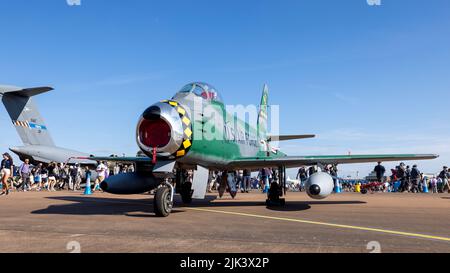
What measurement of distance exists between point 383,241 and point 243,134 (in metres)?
8.33

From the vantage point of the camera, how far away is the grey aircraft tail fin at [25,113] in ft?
92.5

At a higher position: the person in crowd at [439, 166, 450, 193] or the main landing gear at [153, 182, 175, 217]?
the person in crowd at [439, 166, 450, 193]

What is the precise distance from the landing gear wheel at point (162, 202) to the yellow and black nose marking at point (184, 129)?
866 millimetres

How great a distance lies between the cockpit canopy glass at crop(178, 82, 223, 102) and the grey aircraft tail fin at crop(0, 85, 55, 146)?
22406mm

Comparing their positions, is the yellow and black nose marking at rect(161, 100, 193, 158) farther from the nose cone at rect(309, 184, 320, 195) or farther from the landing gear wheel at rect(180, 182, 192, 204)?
the landing gear wheel at rect(180, 182, 192, 204)

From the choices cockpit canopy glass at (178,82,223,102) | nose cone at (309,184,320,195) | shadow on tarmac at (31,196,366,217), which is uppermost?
cockpit canopy glass at (178,82,223,102)

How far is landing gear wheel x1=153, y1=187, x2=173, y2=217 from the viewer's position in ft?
25.5

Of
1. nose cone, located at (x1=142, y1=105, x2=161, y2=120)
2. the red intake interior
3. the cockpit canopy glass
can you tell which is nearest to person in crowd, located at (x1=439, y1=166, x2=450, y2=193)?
the cockpit canopy glass

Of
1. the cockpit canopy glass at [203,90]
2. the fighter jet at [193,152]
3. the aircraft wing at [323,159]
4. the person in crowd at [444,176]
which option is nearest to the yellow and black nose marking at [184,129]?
the fighter jet at [193,152]

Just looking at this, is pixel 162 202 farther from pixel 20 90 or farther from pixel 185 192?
pixel 20 90

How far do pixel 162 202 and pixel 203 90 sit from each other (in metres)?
3.44

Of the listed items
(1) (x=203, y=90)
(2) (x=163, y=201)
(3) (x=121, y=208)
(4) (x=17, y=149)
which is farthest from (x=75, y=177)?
(2) (x=163, y=201)

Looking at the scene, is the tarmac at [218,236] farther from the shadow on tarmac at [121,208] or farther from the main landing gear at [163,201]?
the shadow on tarmac at [121,208]

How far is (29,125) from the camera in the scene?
29.4 m
